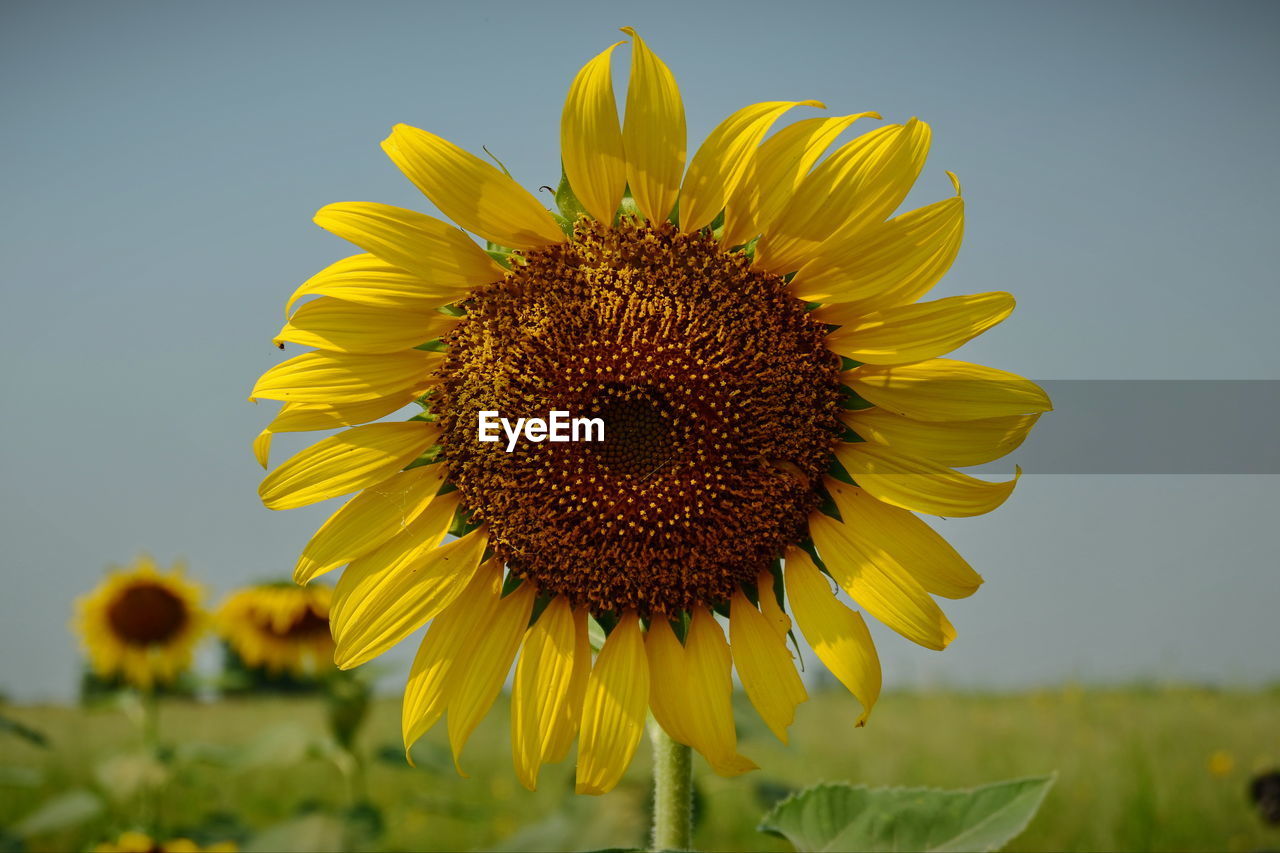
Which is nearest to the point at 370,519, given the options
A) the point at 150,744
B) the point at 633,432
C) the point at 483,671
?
the point at 483,671

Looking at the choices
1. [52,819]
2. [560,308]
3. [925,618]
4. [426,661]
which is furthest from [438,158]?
[52,819]

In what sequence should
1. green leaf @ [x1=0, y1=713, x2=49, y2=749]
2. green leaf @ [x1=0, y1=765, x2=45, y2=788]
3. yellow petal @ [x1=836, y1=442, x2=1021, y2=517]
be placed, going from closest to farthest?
yellow petal @ [x1=836, y1=442, x2=1021, y2=517]
green leaf @ [x1=0, y1=713, x2=49, y2=749]
green leaf @ [x1=0, y1=765, x2=45, y2=788]

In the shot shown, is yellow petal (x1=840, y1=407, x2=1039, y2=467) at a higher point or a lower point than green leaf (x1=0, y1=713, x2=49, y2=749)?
higher

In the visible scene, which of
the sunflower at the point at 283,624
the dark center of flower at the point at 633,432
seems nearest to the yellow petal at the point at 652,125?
the dark center of flower at the point at 633,432

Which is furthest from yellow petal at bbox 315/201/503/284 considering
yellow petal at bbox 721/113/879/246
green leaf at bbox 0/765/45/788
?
green leaf at bbox 0/765/45/788

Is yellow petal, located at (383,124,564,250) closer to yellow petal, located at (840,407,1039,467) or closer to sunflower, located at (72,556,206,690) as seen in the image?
yellow petal, located at (840,407,1039,467)

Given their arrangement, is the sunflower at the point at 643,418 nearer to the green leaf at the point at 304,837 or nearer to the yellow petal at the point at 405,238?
the yellow petal at the point at 405,238

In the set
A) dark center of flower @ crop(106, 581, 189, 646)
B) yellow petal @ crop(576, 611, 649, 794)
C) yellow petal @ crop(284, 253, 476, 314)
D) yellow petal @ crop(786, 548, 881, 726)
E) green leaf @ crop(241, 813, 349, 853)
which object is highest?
yellow petal @ crop(284, 253, 476, 314)

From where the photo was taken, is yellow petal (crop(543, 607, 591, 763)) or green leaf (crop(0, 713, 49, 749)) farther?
green leaf (crop(0, 713, 49, 749))
